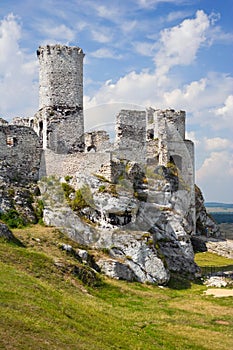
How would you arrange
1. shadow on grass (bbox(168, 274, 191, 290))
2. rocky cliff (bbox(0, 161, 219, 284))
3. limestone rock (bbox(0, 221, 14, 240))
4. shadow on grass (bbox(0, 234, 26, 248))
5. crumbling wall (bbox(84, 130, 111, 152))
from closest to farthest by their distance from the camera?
shadow on grass (bbox(0, 234, 26, 248)) → limestone rock (bbox(0, 221, 14, 240)) → rocky cliff (bbox(0, 161, 219, 284)) → shadow on grass (bbox(168, 274, 191, 290)) → crumbling wall (bbox(84, 130, 111, 152))

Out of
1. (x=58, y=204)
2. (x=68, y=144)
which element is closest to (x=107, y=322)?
(x=58, y=204)

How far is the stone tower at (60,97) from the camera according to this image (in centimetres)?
3247

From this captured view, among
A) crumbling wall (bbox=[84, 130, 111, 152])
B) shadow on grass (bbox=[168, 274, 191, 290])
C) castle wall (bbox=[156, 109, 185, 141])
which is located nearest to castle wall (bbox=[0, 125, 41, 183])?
crumbling wall (bbox=[84, 130, 111, 152])

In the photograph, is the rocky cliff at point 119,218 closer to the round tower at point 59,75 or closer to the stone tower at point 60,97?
the stone tower at point 60,97

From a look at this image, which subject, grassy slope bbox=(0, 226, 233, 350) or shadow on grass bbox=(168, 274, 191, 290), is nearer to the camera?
grassy slope bbox=(0, 226, 233, 350)

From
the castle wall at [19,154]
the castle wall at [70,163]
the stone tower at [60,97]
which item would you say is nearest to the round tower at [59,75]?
the stone tower at [60,97]

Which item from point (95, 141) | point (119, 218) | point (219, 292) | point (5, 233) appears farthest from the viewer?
point (95, 141)

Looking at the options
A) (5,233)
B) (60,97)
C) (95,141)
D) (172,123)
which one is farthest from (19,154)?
(172,123)

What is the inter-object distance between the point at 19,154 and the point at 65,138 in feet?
12.8

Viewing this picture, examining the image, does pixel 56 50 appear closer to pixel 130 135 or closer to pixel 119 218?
pixel 130 135

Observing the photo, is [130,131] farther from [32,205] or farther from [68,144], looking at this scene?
[32,205]

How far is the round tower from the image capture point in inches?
1282

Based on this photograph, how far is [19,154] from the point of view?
30.3 meters

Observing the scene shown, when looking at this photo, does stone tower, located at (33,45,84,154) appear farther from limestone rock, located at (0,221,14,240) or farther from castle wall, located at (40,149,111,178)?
limestone rock, located at (0,221,14,240)
